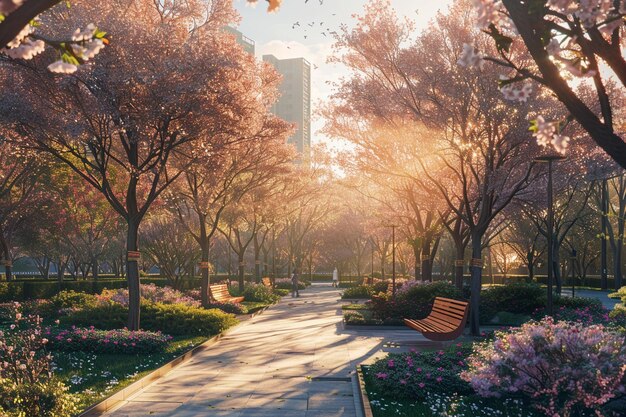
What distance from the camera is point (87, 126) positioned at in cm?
1608

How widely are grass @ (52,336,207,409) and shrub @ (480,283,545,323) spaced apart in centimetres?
1245

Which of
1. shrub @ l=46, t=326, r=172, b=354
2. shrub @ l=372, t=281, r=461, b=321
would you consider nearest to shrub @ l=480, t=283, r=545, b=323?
shrub @ l=372, t=281, r=461, b=321

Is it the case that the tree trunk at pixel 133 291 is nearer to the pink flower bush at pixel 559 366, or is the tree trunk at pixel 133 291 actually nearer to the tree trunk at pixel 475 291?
the tree trunk at pixel 475 291

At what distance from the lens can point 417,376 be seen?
1036 cm

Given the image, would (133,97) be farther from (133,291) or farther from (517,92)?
(517,92)

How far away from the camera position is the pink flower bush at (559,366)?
7391 mm

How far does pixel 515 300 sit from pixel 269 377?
14.6 m

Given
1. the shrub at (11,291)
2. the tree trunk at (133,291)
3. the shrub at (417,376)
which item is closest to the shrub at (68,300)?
the shrub at (11,291)

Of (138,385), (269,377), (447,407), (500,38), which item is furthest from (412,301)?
(500,38)

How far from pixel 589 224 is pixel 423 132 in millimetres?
40327

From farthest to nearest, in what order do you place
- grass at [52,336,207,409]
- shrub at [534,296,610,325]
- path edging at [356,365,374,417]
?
shrub at [534,296,610,325] → grass at [52,336,207,409] → path edging at [356,365,374,417]

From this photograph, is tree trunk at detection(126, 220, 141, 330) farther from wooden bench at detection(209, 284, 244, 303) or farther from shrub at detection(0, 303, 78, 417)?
wooden bench at detection(209, 284, 244, 303)

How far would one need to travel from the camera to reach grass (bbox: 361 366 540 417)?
8828 millimetres

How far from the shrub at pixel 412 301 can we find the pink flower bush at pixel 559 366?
14238 mm
